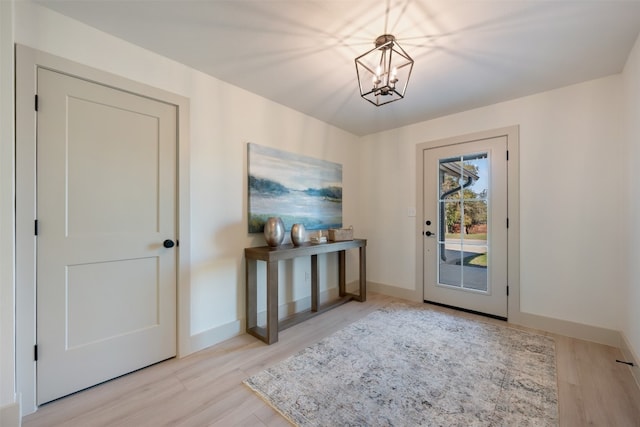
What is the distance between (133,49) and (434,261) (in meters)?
3.65

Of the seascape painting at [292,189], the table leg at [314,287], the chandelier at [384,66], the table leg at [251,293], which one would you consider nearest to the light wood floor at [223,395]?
the table leg at [251,293]

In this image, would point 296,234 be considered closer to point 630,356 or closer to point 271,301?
point 271,301

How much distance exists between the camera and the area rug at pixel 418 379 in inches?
60.6

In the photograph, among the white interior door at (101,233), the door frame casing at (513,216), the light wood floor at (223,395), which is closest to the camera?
the light wood floor at (223,395)

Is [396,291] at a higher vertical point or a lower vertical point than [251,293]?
lower

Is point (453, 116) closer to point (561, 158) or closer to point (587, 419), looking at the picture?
point (561, 158)

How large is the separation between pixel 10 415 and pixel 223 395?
106 cm

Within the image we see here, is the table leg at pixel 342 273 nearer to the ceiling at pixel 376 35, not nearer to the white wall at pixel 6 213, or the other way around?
the ceiling at pixel 376 35

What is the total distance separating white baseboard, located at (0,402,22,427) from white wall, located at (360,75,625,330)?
398 cm

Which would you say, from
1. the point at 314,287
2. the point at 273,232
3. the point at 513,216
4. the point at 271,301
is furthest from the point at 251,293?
the point at 513,216

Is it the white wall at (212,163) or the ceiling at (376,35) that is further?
the white wall at (212,163)

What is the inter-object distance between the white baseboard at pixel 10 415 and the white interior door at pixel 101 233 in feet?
0.65

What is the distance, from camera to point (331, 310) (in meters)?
3.21

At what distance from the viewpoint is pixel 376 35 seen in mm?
1818
